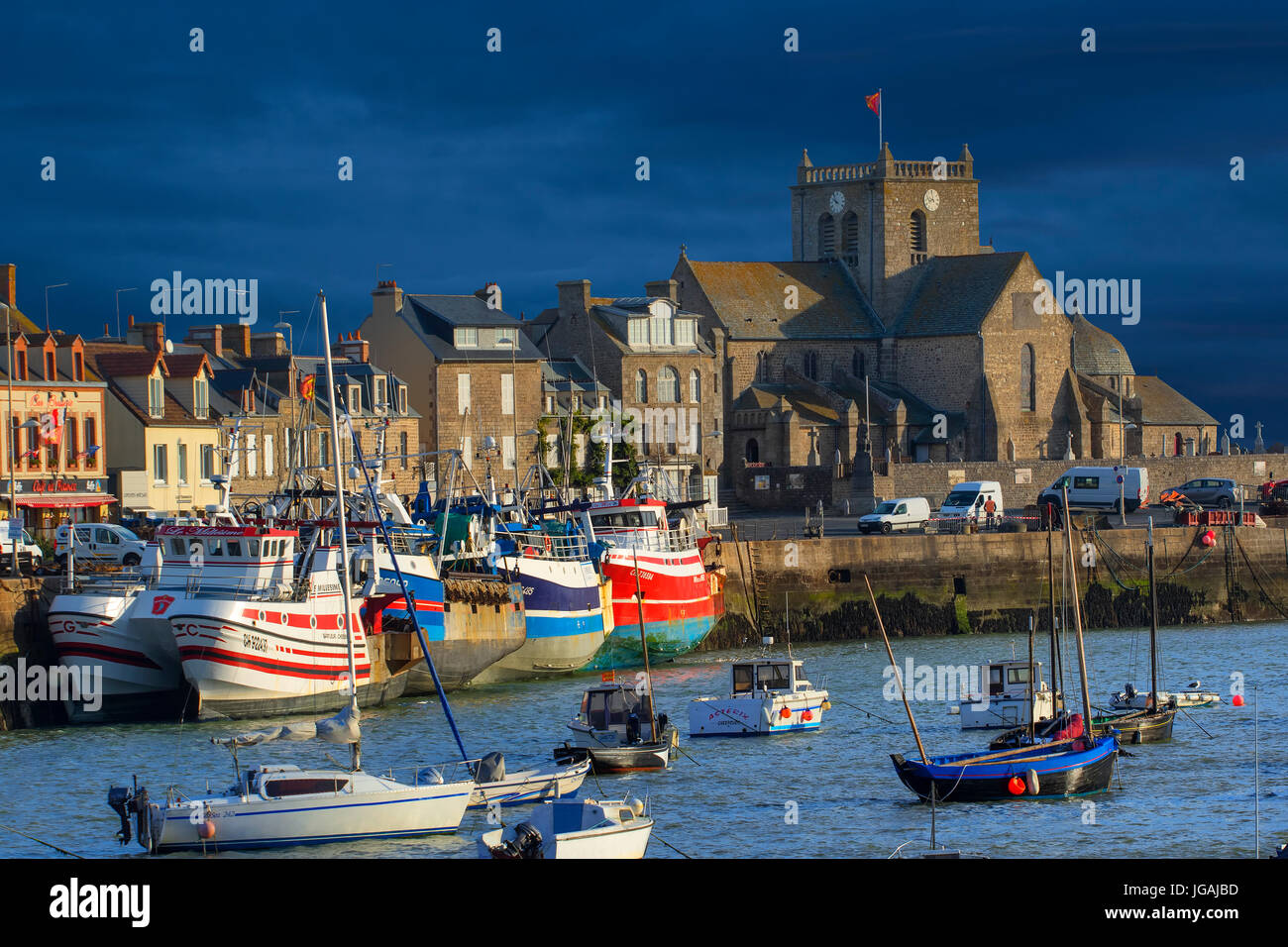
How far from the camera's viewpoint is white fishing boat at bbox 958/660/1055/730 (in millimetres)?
36375

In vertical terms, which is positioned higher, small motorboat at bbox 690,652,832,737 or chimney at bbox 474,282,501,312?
chimney at bbox 474,282,501,312

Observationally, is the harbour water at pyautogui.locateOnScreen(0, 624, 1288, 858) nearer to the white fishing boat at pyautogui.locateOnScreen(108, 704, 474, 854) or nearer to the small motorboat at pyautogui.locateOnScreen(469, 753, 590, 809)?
the white fishing boat at pyautogui.locateOnScreen(108, 704, 474, 854)

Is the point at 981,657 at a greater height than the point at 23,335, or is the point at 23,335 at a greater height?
the point at 23,335

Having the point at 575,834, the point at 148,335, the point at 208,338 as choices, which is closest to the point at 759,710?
the point at 575,834

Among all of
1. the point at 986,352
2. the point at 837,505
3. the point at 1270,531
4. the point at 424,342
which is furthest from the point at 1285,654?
the point at 986,352

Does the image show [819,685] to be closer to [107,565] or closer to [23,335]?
[107,565]

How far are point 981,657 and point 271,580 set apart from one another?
21.2 meters

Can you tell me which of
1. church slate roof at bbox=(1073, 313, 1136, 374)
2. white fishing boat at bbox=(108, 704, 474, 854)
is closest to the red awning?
white fishing boat at bbox=(108, 704, 474, 854)

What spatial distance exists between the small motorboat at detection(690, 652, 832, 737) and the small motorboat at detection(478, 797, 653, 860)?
13.5 metres

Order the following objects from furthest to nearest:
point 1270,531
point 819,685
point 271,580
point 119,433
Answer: point 1270,531
point 119,433
point 819,685
point 271,580

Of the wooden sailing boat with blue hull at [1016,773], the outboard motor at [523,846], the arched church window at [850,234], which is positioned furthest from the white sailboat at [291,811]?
the arched church window at [850,234]

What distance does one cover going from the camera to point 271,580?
3550cm

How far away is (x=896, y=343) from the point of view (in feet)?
300

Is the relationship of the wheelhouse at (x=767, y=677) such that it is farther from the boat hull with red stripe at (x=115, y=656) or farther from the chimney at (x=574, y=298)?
the chimney at (x=574, y=298)
